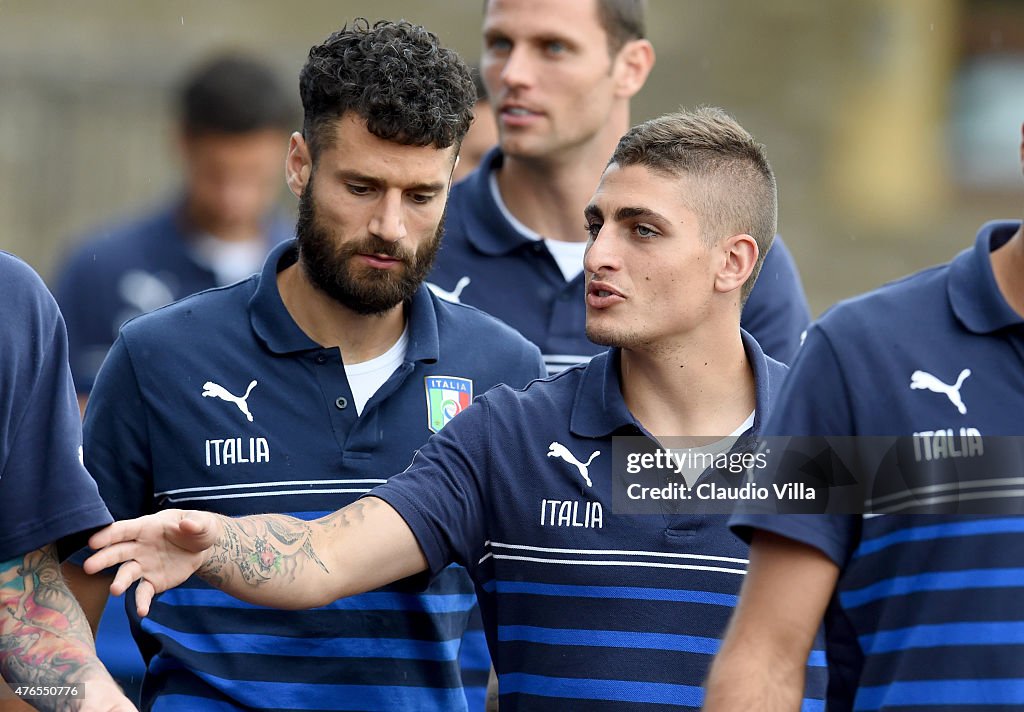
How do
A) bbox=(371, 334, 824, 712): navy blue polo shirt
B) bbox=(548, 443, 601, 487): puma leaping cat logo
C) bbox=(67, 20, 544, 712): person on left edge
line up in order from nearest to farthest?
bbox=(371, 334, 824, 712): navy blue polo shirt < bbox=(548, 443, 601, 487): puma leaping cat logo < bbox=(67, 20, 544, 712): person on left edge

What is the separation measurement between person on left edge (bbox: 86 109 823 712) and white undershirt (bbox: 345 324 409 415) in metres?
0.30

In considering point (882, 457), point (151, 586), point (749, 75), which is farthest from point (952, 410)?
point (749, 75)

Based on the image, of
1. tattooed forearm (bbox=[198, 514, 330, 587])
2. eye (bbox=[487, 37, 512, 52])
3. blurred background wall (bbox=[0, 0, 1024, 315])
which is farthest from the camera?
blurred background wall (bbox=[0, 0, 1024, 315])

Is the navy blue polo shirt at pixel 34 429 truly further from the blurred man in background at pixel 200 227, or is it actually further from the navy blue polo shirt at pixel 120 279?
the blurred man in background at pixel 200 227

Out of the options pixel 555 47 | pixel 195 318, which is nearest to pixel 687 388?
pixel 195 318

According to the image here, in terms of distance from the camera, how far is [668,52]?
1397 centimetres

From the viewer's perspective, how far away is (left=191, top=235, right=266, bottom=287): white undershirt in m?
6.55

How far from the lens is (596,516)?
3289 millimetres

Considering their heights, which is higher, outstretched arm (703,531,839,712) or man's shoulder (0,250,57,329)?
man's shoulder (0,250,57,329)

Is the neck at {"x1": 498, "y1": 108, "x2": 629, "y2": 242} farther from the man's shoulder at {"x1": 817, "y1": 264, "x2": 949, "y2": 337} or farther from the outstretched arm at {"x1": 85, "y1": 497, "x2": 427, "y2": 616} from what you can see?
the man's shoulder at {"x1": 817, "y1": 264, "x2": 949, "y2": 337}

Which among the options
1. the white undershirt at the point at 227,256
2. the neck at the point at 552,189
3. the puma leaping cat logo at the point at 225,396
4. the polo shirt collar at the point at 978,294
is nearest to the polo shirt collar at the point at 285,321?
the puma leaping cat logo at the point at 225,396

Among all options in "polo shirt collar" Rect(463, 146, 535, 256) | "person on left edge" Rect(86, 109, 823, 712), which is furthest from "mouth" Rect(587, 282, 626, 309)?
"polo shirt collar" Rect(463, 146, 535, 256)

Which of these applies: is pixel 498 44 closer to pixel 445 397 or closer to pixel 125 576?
pixel 445 397

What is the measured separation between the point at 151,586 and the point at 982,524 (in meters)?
1.37
